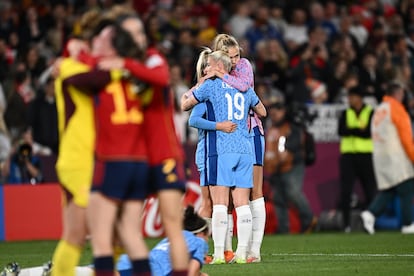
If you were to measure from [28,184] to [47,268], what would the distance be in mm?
9718

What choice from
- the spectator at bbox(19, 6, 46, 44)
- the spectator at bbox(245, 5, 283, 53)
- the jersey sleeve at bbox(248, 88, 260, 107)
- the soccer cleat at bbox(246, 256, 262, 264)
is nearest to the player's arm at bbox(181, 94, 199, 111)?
the jersey sleeve at bbox(248, 88, 260, 107)

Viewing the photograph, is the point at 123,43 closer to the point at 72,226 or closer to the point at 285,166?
the point at 72,226

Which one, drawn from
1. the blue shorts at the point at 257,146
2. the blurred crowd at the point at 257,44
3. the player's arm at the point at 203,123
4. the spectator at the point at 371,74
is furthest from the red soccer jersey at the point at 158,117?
the spectator at the point at 371,74

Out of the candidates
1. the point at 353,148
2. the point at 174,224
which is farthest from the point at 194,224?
the point at 353,148

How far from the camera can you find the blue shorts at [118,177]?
9.27 metres

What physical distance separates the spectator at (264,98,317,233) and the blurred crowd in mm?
1314

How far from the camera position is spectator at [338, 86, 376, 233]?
74.0 ft

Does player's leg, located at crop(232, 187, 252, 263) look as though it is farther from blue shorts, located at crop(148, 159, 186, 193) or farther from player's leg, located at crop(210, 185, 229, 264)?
blue shorts, located at crop(148, 159, 186, 193)

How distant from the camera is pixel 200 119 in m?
14.2

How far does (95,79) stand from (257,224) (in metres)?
5.62

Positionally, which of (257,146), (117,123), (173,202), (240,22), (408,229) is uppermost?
(240,22)

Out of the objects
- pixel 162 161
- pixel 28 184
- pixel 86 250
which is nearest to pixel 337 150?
pixel 28 184

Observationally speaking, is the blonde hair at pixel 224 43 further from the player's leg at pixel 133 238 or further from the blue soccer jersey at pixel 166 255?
the player's leg at pixel 133 238

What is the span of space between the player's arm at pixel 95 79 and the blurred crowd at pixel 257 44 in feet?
38.9
